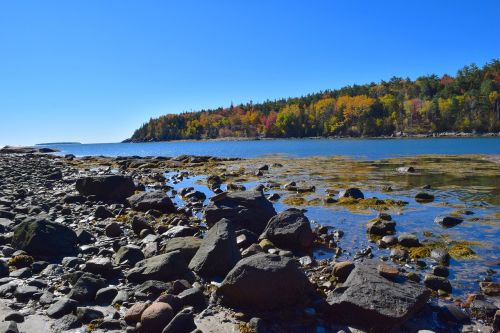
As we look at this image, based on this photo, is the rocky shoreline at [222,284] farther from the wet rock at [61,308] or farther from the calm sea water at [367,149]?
the calm sea water at [367,149]

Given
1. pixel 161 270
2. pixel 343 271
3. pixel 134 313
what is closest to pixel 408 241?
pixel 343 271

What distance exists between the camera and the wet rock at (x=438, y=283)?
8914mm

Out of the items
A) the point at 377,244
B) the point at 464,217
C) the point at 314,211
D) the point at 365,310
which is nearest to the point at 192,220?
the point at 314,211

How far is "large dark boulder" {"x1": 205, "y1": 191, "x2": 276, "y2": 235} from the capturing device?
14359mm

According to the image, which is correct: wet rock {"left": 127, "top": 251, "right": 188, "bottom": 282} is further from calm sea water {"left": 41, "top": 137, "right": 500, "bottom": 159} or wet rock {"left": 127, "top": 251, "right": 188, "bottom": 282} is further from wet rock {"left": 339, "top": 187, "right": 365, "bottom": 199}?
calm sea water {"left": 41, "top": 137, "right": 500, "bottom": 159}

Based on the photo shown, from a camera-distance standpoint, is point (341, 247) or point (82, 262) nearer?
point (82, 262)

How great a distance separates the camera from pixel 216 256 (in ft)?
31.6

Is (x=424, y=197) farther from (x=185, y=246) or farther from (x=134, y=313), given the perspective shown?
(x=134, y=313)

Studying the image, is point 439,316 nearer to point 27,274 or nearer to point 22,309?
point 22,309

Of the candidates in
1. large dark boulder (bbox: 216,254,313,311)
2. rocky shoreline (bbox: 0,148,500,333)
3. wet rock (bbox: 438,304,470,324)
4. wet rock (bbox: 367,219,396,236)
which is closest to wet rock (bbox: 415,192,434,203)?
wet rock (bbox: 367,219,396,236)

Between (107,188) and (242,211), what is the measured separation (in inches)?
419

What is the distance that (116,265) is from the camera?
1009 centimetres

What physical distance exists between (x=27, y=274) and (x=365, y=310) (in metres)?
7.74

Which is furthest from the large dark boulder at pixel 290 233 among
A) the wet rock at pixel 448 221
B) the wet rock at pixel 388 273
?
the wet rock at pixel 448 221
